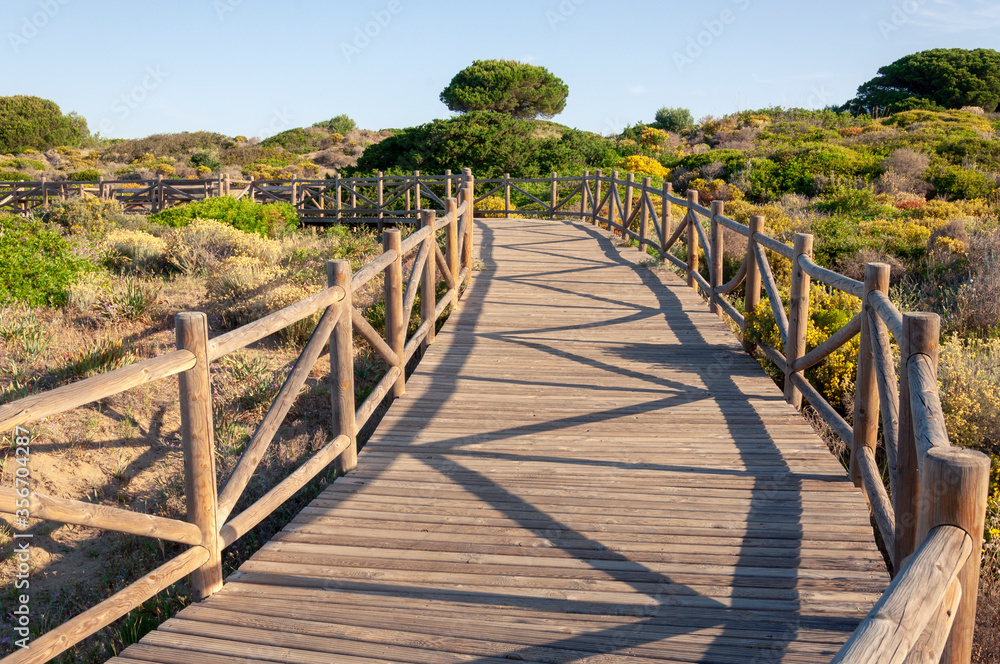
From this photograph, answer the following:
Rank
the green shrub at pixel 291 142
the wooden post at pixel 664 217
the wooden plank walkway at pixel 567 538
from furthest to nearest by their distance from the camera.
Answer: the green shrub at pixel 291 142 → the wooden post at pixel 664 217 → the wooden plank walkway at pixel 567 538

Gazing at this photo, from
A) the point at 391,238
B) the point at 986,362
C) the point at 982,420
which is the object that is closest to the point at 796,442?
the point at 982,420

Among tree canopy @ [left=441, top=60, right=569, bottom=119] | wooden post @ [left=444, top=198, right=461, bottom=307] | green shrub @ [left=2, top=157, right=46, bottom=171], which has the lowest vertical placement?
wooden post @ [left=444, top=198, right=461, bottom=307]

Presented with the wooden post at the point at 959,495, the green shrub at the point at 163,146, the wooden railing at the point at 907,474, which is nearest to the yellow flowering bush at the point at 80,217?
the wooden railing at the point at 907,474

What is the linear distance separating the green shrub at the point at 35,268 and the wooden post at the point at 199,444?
6.52m

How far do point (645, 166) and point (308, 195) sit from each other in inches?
461

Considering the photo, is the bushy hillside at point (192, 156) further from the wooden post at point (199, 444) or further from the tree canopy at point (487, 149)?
the wooden post at point (199, 444)

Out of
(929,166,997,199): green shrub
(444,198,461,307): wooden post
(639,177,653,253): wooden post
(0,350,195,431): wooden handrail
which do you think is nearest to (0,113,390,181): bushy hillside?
(929,166,997,199): green shrub

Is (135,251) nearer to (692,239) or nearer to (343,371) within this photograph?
(692,239)

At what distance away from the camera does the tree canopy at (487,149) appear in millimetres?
24094

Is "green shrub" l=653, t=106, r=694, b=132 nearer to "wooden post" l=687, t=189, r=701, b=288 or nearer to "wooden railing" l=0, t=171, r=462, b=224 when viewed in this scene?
"wooden railing" l=0, t=171, r=462, b=224

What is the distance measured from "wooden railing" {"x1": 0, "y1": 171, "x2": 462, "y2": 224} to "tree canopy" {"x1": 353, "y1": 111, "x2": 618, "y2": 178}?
2.25m

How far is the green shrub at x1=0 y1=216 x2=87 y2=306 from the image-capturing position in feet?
27.1

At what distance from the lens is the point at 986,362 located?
5938 millimetres

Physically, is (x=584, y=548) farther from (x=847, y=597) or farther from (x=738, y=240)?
(x=738, y=240)
